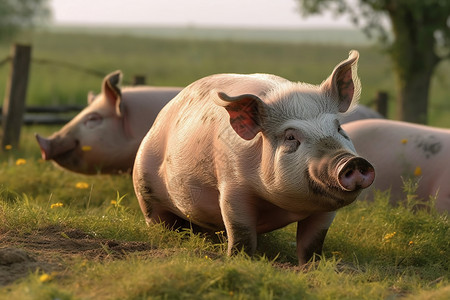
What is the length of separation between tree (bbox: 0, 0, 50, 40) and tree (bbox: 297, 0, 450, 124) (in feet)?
106

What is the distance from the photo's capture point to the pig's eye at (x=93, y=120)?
8.23 meters

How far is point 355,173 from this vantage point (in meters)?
4.12

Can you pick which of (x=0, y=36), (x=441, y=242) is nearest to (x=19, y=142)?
(x=441, y=242)

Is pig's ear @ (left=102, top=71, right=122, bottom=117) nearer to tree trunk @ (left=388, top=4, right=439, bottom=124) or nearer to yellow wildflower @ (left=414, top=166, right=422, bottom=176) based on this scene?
yellow wildflower @ (left=414, top=166, right=422, bottom=176)

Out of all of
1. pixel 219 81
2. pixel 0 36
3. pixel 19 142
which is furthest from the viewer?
pixel 0 36

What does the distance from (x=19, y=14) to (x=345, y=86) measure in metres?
43.0

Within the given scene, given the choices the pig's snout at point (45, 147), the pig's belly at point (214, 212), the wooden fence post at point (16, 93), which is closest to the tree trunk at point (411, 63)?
the wooden fence post at point (16, 93)

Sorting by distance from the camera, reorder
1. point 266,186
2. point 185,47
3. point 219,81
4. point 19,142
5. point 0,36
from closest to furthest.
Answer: point 266,186, point 219,81, point 19,142, point 0,36, point 185,47

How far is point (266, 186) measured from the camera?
465 centimetres

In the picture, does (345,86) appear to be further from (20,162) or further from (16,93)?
(16,93)

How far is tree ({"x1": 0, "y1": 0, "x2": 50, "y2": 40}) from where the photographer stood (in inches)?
1731

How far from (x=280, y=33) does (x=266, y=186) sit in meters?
169

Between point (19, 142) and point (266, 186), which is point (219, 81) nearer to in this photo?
point (266, 186)

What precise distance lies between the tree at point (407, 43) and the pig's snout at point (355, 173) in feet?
33.6
